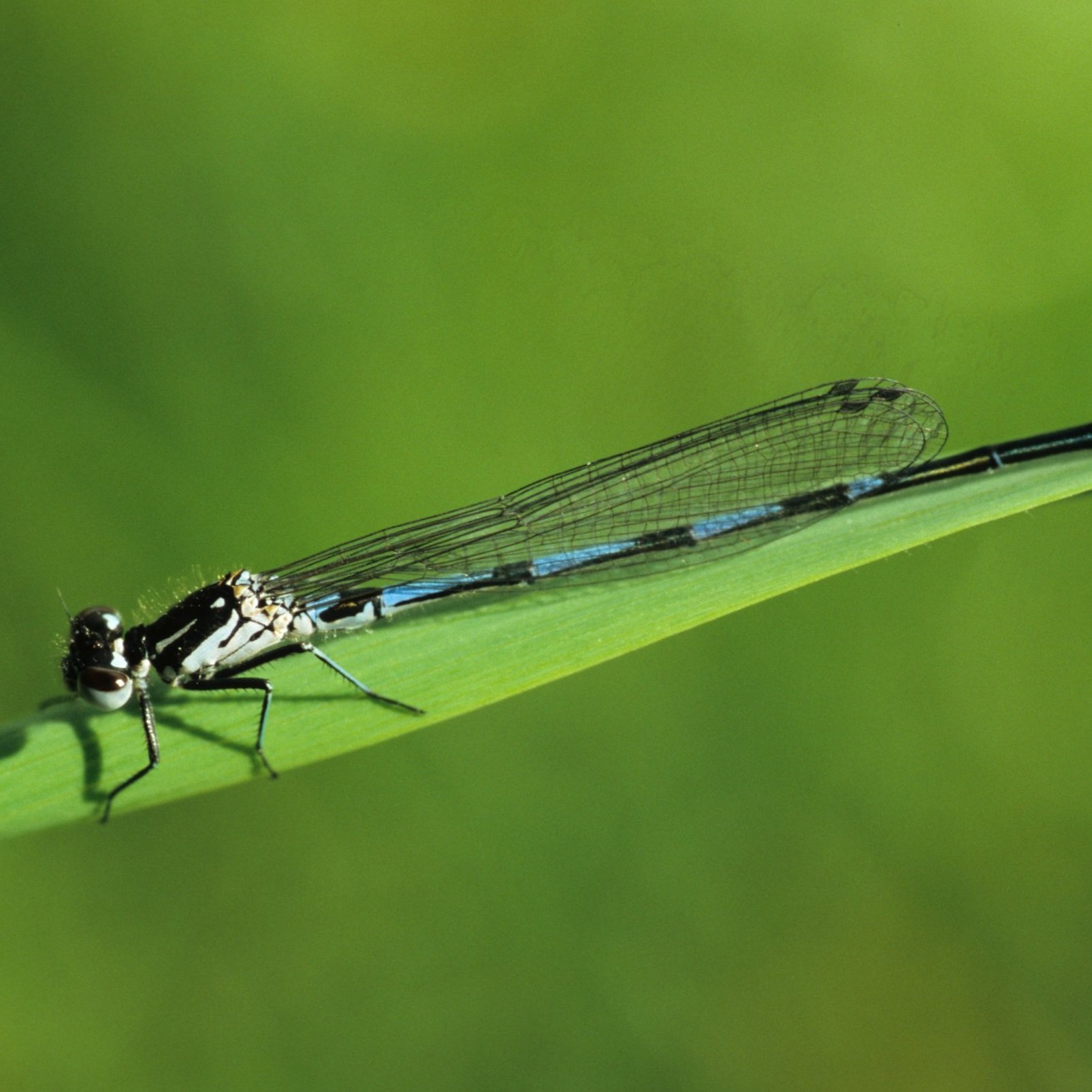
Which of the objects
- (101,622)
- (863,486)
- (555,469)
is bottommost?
(863,486)

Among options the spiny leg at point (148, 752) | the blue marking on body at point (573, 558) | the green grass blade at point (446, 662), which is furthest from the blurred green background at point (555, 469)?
the spiny leg at point (148, 752)

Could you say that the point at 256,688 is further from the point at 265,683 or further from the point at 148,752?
the point at 148,752

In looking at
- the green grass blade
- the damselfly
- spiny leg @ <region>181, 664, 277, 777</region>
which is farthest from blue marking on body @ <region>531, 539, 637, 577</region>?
spiny leg @ <region>181, 664, 277, 777</region>

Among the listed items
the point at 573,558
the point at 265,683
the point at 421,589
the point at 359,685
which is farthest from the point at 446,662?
the point at 573,558

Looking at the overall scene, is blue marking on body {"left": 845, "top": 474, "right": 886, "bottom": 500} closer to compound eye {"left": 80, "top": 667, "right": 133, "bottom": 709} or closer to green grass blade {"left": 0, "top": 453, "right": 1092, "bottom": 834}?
green grass blade {"left": 0, "top": 453, "right": 1092, "bottom": 834}

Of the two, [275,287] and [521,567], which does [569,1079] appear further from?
[275,287]

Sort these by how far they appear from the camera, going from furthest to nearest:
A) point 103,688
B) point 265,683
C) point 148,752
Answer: point 103,688 → point 265,683 → point 148,752
